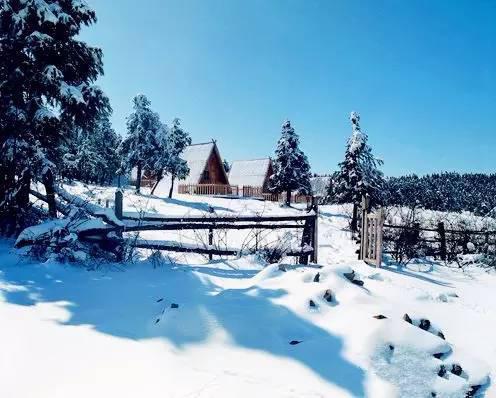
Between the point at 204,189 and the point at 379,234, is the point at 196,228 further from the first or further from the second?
the point at 204,189

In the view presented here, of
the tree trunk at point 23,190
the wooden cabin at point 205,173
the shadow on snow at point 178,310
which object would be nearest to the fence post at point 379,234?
the shadow on snow at point 178,310

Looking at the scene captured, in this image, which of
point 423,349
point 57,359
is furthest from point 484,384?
point 57,359

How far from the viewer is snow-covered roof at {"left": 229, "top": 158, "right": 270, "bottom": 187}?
48219 millimetres

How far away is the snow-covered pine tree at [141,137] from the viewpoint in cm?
3294

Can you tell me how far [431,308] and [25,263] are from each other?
6948 millimetres

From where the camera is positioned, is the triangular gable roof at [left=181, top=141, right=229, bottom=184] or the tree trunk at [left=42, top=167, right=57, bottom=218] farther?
the triangular gable roof at [left=181, top=141, right=229, bottom=184]

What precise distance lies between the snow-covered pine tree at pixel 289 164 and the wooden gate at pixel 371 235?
24835mm

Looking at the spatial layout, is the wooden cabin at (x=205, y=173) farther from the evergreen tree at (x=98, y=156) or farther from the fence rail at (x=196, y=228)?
the fence rail at (x=196, y=228)

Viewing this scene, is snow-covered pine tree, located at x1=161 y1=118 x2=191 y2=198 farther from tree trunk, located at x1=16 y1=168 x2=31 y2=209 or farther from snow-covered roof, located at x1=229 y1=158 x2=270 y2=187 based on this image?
tree trunk, located at x1=16 y1=168 x2=31 y2=209

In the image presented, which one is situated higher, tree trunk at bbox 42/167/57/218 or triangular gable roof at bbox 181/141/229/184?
triangular gable roof at bbox 181/141/229/184

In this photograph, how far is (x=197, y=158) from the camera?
42781 millimetres

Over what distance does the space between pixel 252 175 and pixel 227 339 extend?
45844 millimetres

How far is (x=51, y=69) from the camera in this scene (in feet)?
29.3

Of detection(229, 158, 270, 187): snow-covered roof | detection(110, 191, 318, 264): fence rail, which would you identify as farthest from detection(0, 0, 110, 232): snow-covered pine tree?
detection(229, 158, 270, 187): snow-covered roof
